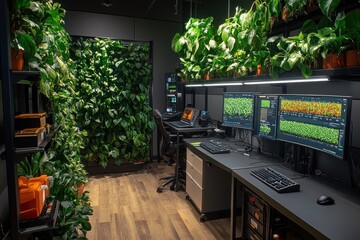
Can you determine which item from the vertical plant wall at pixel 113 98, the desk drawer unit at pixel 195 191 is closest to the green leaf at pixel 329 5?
the desk drawer unit at pixel 195 191

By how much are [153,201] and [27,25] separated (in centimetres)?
250

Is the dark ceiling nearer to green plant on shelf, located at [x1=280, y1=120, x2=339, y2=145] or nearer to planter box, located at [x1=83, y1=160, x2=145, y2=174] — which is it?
planter box, located at [x1=83, y1=160, x2=145, y2=174]

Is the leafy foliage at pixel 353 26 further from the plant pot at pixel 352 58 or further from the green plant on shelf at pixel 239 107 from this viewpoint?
the green plant on shelf at pixel 239 107

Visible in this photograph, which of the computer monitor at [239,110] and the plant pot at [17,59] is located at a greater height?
the plant pot at [17,59]

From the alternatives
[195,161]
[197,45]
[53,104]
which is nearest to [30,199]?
[53,104]

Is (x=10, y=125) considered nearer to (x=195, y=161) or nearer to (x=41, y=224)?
(x=41, y=224)

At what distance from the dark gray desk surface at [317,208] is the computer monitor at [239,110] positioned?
0.93 m

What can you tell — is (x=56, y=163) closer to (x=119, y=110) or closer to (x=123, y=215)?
(x=123, y=215)

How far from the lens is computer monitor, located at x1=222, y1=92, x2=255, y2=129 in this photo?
2.62m

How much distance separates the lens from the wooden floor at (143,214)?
8.31 ft

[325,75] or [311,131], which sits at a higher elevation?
[325,75]

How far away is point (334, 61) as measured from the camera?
146 centimetres

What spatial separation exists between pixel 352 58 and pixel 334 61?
0.10 metres

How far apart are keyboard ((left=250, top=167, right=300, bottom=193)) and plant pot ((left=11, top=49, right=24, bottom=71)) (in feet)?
5.29
